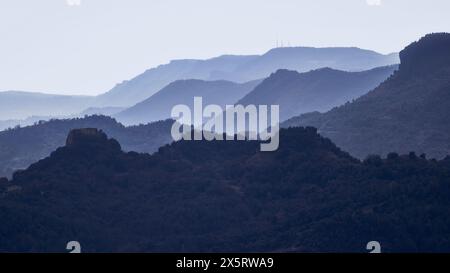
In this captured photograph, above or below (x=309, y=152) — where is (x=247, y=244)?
below

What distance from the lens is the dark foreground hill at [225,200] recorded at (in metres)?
107

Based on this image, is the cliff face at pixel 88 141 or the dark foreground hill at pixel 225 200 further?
the cliff face at pixel 88 141

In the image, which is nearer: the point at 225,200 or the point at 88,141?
the point at 225,200

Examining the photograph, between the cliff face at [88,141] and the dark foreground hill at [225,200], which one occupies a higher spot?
the cliff face at [88,141]

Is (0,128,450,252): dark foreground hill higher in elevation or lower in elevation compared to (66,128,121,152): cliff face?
lower

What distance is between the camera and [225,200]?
4820 inches

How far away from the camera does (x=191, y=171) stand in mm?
133625

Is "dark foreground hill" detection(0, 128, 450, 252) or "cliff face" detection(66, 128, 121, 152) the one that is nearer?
"dark foreground hill" detection(0, 128, 450, 252)

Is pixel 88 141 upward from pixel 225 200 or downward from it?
upward

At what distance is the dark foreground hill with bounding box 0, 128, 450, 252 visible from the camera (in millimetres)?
106750

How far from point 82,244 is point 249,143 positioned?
41.9 meters
